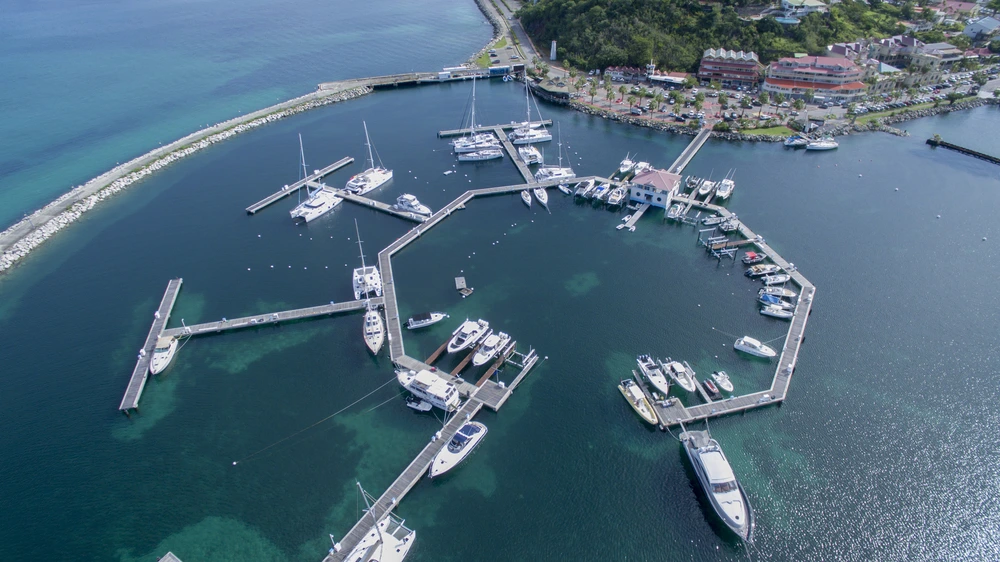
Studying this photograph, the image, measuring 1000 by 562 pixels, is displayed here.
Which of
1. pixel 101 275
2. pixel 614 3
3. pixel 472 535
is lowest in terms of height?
pixel 472 535

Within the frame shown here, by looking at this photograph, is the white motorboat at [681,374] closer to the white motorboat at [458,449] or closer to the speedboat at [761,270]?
the white motorboat at [458,449]

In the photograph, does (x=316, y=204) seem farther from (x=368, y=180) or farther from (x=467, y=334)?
(x=467, y=334)

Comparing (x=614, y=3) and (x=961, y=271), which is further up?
(x=614, y=3)

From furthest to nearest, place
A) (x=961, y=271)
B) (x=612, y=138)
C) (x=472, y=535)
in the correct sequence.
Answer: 1. (x=612, y=138)
2. (x=961, y=271)
3. (x=472, y=535)

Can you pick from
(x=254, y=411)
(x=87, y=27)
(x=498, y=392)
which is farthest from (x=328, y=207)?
(x=87, y=27)

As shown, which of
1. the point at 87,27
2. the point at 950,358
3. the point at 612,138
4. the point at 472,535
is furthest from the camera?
the point at 87,27

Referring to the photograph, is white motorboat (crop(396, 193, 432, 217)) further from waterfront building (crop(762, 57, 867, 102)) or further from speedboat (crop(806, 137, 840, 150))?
waterfront building (crop(762, 57, 867, 102))

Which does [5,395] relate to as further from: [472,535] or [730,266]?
[730,266]
